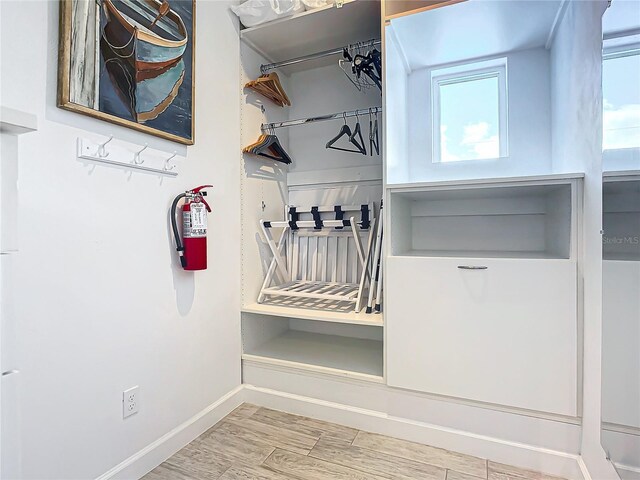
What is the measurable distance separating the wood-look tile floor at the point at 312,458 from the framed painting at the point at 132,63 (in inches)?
55.4

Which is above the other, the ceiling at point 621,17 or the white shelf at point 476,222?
the ceiling at point 621,17

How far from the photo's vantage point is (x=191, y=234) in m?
1.51

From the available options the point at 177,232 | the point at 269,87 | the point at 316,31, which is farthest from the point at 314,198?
the point at 177,232

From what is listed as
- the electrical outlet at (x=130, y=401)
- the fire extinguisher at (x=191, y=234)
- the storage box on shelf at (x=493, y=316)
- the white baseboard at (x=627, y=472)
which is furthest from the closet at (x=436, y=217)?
the electrical outlet at (x=130, y=401)

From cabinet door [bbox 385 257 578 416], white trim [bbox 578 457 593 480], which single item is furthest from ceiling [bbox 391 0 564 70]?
white trim [bbox 578 457 593 480]

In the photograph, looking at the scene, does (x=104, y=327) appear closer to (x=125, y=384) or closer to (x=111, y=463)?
(x=125, y=384)

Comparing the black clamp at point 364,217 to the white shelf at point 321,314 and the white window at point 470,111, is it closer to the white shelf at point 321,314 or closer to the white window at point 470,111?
the white shelf at point 321,314

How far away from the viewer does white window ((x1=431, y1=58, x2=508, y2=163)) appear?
2109 mm

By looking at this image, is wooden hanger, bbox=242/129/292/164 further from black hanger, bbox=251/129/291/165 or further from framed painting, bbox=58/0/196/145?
framed painting, bbox=58/0/196/145

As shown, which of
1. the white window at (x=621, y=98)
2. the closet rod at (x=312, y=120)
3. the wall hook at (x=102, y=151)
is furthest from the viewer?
the closet rod at (x=312, y=120)

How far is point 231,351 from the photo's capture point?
1.90 metres

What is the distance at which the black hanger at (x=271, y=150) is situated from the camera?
2.03 m

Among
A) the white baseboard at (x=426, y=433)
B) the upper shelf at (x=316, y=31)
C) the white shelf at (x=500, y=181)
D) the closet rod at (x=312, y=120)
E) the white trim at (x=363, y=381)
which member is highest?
the upper shelf at (x=316, y=31)

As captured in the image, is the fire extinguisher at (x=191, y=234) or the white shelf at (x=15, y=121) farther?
the fire extinguisher at (x=191, y=234)
